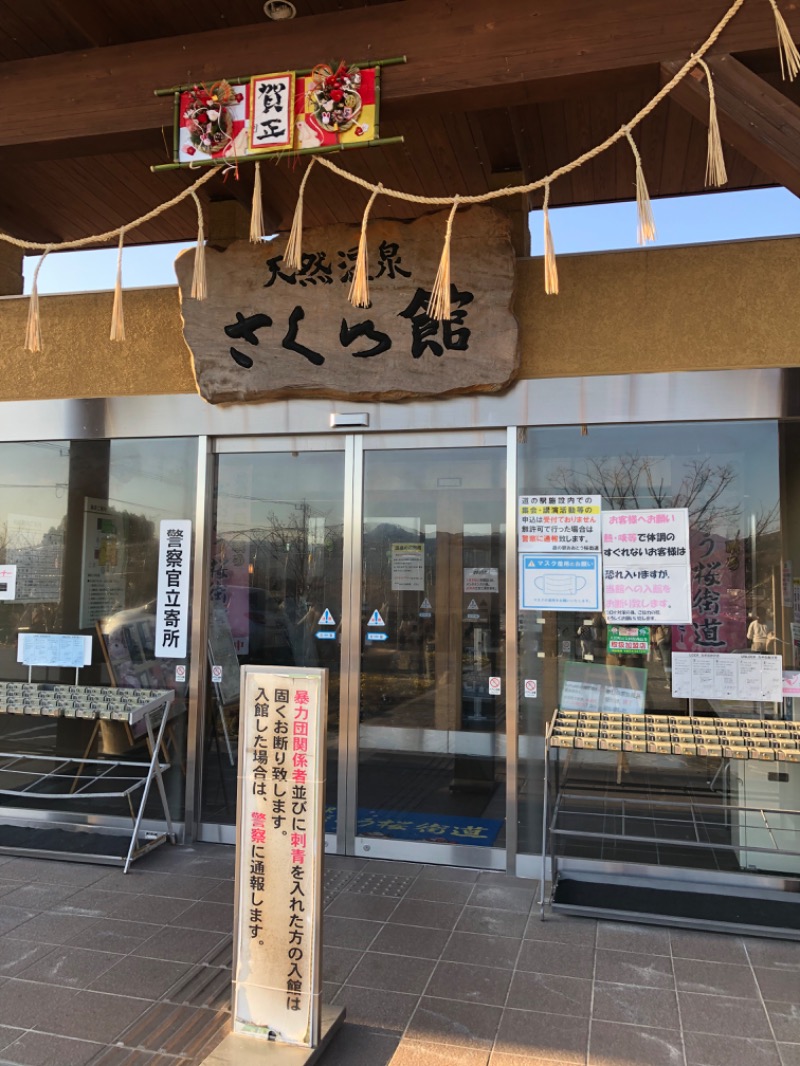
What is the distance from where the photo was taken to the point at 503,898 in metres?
4.21

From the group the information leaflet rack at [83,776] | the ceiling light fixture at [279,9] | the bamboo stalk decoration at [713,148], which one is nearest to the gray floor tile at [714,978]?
the information leaflet rack at [83,776]

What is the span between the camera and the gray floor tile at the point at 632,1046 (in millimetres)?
2773

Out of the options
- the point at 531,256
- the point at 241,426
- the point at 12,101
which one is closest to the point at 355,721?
Result: the point at 241,426

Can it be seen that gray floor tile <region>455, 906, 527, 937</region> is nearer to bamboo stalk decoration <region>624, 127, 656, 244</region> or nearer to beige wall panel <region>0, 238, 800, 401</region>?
beige wall panel <region>0, 238, 800, 401</region>

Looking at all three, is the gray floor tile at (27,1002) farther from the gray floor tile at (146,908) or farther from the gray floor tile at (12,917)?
the gray floor tile at (146,908)

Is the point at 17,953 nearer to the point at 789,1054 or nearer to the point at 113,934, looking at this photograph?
the point at 113,934

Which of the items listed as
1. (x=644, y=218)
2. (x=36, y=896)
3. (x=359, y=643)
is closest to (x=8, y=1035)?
(x=36, y=896)

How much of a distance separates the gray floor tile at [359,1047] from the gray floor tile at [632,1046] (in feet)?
2.39

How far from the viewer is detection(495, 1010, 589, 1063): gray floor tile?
282 centimetres

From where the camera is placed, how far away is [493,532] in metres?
4.83

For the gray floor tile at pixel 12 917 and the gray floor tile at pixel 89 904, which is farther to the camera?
the gray floor tile at pixel 89 904

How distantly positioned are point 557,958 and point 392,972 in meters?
0.76

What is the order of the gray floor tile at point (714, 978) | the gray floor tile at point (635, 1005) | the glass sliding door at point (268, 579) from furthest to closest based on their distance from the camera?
the glass sliding door at point (268, 579) < the gray floor tile at point (714, 978) < the gray floor tile at point (635, 1005)

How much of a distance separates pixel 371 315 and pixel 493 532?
5.03ft
